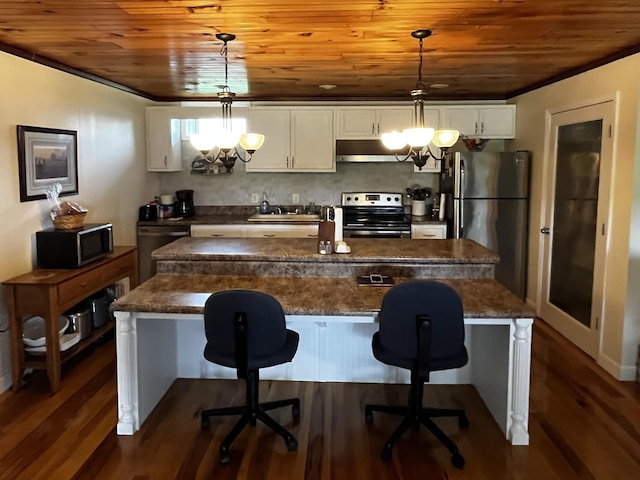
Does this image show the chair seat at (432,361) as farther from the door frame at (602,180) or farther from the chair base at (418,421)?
the door frame at (602,180)

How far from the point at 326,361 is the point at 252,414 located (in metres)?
0.80

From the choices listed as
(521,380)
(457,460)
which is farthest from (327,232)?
(457,460)

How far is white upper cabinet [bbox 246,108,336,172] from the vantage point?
19.3ft

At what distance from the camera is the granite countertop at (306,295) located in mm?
2791

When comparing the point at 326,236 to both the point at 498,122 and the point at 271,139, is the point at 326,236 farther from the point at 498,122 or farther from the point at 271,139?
the point at 498,122

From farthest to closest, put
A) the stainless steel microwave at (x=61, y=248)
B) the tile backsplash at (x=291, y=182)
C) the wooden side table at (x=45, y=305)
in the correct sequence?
1. the tile backsplash at (x=291, y=182)
2. the stainless steel microwave at (x=61, y=248)
3. the wooden side table at (x=45, y=305)

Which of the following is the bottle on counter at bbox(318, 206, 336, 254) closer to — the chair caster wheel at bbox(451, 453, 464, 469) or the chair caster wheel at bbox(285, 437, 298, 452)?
the chair caster wheel at bbox(285, 437, 298, 452)

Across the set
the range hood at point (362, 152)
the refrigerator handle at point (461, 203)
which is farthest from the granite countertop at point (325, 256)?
the range hood at point (362, 152)

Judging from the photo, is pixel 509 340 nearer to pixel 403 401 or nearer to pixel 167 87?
pixel 403 401

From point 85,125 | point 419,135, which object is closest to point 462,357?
point 419,135

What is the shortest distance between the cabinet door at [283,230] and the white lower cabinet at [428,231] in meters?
1.02

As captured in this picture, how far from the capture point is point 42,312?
343cm

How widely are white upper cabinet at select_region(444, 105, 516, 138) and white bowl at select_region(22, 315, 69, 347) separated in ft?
13.4

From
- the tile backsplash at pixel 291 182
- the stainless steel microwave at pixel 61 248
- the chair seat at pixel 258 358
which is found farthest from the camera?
the tile backsplash at pixel 291 182
